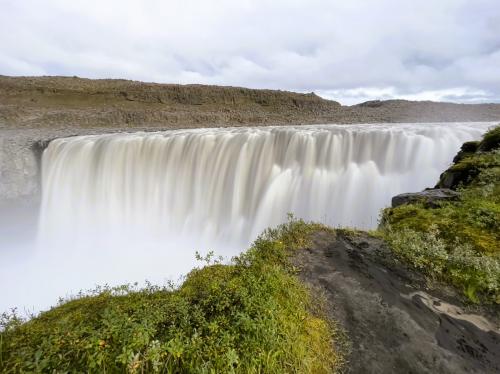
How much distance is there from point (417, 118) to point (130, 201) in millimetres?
26830

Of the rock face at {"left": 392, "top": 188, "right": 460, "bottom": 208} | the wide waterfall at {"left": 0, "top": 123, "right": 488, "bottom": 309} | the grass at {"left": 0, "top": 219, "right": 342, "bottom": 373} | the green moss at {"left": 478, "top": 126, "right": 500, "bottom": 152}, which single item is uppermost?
the green moss at {"left": 478, "top": 126, "right": 500, "bottom": 152}

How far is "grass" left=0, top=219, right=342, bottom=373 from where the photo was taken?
2303mm

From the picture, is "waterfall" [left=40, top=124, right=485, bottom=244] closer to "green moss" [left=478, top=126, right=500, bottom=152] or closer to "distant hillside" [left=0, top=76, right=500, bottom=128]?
"green moss" [left=478, top=126, right=500, bottom=152]

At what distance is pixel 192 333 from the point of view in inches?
104

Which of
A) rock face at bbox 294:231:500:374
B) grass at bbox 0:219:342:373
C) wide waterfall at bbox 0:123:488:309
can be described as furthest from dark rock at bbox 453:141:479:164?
grass at bbox 0:219:342:373

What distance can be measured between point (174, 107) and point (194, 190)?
29.1 m

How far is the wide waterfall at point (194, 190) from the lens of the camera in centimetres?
1162

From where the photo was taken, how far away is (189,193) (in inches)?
587

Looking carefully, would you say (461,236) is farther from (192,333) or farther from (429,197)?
(192,333)

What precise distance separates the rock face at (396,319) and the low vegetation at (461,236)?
283 millimetres

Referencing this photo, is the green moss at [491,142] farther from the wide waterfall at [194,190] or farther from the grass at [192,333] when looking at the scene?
the grass at [192,333]

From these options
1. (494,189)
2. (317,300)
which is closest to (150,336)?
(317,300)

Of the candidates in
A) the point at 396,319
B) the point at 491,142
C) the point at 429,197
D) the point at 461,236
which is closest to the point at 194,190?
the point at 429,197

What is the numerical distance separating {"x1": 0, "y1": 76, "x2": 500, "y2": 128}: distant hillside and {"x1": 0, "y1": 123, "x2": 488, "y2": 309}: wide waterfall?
13402 mm
